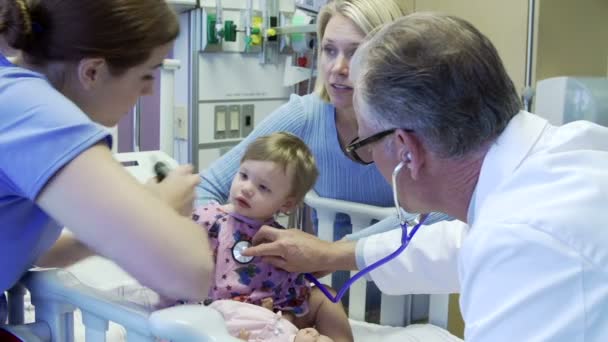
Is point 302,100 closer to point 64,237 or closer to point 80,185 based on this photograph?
point 64,237

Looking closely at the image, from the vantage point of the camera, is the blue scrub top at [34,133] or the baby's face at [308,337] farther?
the baby's face at [308,337]

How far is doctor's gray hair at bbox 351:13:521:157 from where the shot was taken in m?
0.98

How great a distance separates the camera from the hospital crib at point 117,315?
915 millimetres

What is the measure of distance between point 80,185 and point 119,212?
0.06 metres

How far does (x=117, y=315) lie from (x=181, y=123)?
2461 millimetres

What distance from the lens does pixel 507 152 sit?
3.18ft

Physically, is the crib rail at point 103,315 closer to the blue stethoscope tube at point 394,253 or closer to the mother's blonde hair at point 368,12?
the blue stethoscope tube at point 394,253

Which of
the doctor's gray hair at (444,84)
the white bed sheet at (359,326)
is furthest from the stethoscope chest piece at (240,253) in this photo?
the doctor's gray hair at (444,84)

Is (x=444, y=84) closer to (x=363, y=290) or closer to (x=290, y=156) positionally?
(x=290, y=156)

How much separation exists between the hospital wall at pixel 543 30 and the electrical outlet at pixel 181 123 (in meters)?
1.24

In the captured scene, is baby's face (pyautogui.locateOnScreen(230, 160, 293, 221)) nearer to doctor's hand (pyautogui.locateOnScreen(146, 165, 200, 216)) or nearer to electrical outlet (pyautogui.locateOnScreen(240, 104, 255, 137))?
doctor's hand (pyautogui.locateOnScreen(146, 165, 200, 216))

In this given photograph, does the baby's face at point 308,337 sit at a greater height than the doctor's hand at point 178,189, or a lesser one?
lesser

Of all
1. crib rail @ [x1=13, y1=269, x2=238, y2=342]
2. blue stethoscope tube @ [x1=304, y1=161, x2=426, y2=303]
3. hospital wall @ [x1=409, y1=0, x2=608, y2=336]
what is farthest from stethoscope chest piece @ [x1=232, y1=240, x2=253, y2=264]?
hospital wall @ [x1=409, y1=0, x2=608, y2=336]

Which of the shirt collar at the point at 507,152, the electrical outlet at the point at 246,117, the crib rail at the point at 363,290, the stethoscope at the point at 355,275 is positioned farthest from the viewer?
the electrical outlet at the point at 246,117
